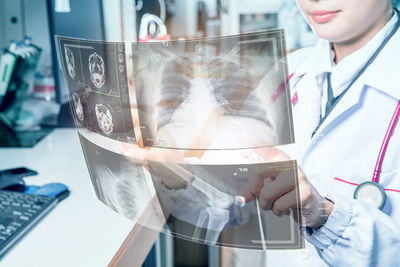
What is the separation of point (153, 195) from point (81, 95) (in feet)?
0.64

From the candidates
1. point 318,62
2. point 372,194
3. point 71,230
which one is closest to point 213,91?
point 318,62

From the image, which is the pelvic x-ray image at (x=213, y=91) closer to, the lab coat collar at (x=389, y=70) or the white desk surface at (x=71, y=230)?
the lab coat collar at (x=389, y=70)

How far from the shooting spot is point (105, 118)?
2.16 ft

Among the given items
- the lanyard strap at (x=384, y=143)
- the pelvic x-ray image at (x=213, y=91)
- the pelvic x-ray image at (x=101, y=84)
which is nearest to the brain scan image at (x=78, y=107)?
the pelvic x-ray image at (x=101, y=84)

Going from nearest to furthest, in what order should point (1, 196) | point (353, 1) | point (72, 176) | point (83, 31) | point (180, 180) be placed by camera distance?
1. point (353, 1)
2. point (180, 180)
3. point (83, 31)
4. point (1, 196)
5. point (72, 176)

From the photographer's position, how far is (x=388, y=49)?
55cm

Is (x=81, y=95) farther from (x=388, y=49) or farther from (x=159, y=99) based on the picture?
(x=388, y=49)

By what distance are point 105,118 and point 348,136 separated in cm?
35

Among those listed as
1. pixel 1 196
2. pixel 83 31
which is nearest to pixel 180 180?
pixel 83 31

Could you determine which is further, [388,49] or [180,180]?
[180,180]

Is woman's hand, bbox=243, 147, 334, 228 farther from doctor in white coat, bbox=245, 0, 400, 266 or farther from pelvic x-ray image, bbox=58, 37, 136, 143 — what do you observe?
pelvic x-ray image, bbox=58, 37, 136, 143

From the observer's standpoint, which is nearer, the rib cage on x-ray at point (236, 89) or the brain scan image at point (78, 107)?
the rib cage on x-ray at point (236, 89)

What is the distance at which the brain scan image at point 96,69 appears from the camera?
632 millimetres

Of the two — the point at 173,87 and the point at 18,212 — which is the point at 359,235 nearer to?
the point at 173,87
